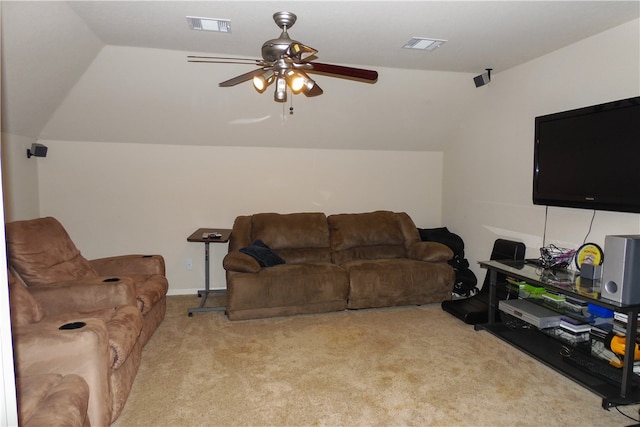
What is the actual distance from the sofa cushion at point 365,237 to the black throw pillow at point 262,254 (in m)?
0.74

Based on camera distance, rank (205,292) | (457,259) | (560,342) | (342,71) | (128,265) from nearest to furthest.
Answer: (342,71)
(560,342)
(128,265)
(205,292)
(457,259)

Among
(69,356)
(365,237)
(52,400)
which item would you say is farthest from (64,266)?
(365,237)

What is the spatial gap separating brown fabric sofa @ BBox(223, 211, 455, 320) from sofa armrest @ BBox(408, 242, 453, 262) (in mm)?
10

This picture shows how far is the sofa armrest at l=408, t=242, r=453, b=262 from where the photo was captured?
447cm

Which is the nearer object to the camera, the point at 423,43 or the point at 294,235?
the point at 423,43

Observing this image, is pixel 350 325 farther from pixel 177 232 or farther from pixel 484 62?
pixel 484 62

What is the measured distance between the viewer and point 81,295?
113 inches

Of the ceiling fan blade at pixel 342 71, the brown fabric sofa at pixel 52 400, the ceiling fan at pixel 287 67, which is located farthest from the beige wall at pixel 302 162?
the brown fabric sofa at pixel 52 400

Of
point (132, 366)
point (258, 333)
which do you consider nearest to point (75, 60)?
point (132, 366)

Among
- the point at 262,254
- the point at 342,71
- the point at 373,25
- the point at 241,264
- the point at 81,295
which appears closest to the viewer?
the point at 342,71

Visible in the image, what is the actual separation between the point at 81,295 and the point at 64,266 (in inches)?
18.6

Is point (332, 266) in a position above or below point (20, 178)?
below

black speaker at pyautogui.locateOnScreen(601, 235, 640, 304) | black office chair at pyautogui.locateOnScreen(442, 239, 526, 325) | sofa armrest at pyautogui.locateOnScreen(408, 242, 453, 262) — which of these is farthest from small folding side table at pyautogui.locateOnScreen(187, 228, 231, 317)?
black speaker at pyautogui.locateOnScreen(601, 235, 640, 304)

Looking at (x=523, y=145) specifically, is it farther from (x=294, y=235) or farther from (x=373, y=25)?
(x=294, y=235)
